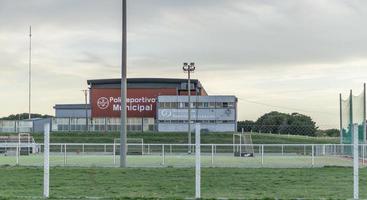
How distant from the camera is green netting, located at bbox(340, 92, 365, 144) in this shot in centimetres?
4062

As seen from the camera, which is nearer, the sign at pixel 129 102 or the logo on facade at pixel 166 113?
the logo on facade at pixel 166 113

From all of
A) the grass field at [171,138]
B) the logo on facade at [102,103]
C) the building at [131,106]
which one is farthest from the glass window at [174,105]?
the logo on facade at [102,103]

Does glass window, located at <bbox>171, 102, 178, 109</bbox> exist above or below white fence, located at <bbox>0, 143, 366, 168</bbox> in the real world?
above

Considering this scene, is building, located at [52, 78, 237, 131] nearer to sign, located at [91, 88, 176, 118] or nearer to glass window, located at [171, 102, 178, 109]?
sign, located at [91, 88, 176, 118]

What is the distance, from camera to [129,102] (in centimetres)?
8819

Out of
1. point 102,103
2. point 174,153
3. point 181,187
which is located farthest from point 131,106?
point 181,187

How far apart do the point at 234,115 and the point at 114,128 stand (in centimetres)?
1831

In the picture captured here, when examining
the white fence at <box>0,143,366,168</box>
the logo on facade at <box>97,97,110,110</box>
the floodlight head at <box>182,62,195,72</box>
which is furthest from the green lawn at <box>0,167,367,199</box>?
the logo on facade at <box>97,97,110,110</box>

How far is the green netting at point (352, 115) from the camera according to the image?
4062 cm

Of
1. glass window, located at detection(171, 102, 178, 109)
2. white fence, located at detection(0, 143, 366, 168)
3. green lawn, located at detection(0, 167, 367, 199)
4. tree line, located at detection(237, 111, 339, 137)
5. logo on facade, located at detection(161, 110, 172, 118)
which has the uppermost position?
glass window, located at detection(171, 102, 178, 109)

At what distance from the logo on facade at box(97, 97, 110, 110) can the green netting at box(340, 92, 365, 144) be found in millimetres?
47883

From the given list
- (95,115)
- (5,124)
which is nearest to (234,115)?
(95,115)

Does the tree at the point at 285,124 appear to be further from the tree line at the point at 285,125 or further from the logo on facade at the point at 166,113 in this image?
the logo on facade at the point at 166,113

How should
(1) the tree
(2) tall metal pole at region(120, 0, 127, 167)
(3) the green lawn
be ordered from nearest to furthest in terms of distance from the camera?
(3) the green lawn
(2) tall metal pole at region(120, 0, 127, 167)
(1) the tree
